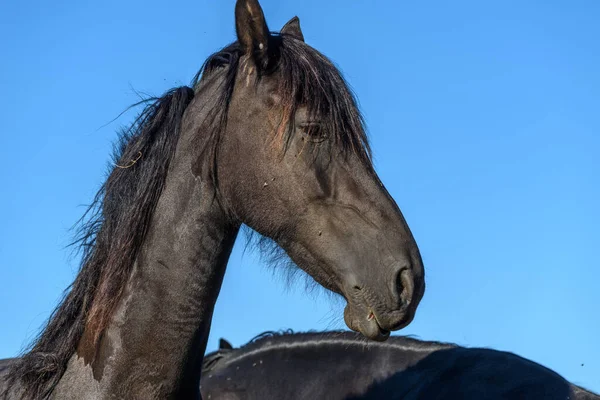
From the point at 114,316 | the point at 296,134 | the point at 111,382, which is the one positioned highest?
the point at 296,134

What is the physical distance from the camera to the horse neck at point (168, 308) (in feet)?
12.1

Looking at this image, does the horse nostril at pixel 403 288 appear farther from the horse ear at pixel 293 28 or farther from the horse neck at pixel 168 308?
the horse ear at pixel 293 28

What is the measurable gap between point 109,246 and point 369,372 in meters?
3.10

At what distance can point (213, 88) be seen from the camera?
4.08m

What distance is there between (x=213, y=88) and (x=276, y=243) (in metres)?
0.84

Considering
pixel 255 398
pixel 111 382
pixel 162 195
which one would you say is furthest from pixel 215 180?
pixel 255 398

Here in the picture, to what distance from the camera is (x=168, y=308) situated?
147 inches

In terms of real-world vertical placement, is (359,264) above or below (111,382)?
above

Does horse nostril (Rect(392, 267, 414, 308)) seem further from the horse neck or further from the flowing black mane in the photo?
the horse neck

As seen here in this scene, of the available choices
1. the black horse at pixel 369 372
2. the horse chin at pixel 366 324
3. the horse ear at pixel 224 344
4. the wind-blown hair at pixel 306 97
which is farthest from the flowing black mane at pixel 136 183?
the horse ear at pixel 224 344

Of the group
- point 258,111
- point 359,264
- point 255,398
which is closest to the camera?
point 359,264

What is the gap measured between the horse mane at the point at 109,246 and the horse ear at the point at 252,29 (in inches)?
18.2

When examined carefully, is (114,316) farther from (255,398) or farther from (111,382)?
(255,398)

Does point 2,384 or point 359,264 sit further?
point 2,384
